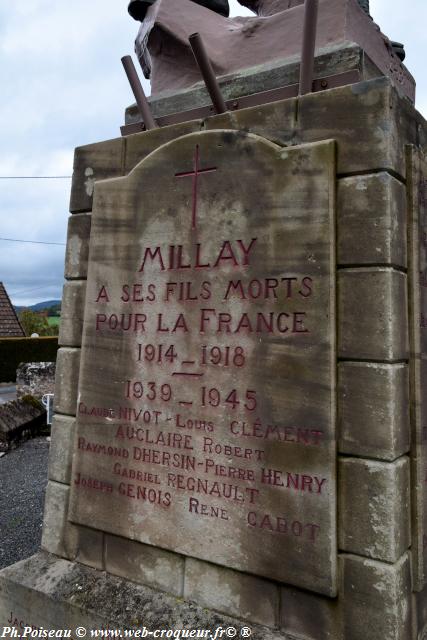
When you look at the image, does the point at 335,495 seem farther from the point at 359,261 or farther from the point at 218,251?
the point at 218,251

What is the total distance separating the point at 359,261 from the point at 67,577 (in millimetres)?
1921

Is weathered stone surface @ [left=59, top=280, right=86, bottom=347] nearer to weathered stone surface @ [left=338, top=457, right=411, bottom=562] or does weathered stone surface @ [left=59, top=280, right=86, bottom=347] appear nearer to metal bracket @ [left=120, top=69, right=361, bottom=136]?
metal bracket @ [left=120, top=69, right=361, bottom=136]

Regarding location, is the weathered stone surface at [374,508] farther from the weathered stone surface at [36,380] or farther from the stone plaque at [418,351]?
the weathered stone surface at [36,380]

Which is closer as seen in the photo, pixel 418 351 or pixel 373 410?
pixel 373 410

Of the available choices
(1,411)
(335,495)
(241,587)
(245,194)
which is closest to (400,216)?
(245,194)

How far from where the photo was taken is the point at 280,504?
180 centimetres

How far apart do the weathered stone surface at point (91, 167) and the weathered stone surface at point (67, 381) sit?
765 millimetres

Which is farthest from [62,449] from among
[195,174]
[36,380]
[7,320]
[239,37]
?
[7,320]

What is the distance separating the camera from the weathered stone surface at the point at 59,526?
237 centimetres

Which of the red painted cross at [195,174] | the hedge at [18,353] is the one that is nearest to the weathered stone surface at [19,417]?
the red painted cross at [195,174]

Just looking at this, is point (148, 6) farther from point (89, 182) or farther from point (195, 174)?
point (195, 174)

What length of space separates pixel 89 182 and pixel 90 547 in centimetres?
182

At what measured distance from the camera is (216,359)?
1.99 m

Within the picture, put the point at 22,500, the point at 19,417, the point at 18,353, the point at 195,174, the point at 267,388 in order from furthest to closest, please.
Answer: the point at 18,353
the point at 19,417
the point at 22,500
the point at 195,174
the point at 267,388
